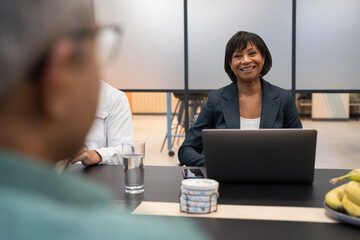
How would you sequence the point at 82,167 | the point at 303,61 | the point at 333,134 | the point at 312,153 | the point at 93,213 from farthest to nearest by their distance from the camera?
1. the point at 333,134
2. the point at 303,61
3. the point at 82,167
4. the point at 312,153
5. the point at 93,213

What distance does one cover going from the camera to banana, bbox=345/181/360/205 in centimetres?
114

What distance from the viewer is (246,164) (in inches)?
60.2

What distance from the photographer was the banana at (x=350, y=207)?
112 cm

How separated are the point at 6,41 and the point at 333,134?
26.5 feet

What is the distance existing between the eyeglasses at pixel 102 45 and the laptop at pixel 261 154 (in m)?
1.18

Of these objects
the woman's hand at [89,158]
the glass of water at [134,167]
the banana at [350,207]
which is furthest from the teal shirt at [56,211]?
the woman's hand at [89,158]

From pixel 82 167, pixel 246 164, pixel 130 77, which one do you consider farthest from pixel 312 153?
pixel 130 77

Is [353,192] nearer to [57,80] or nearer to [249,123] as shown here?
[57,80]

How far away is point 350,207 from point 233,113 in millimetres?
1238

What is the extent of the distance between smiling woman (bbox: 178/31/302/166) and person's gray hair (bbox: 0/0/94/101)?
2.02 m

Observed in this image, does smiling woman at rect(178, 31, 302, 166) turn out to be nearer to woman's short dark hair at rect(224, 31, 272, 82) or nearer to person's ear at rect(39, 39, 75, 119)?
woman's short dark hair at rect(224, 31, 272, 82)

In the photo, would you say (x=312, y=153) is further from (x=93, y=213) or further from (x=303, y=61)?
(x=303, y=61)

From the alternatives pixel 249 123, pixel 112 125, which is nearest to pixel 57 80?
pixel 112 125

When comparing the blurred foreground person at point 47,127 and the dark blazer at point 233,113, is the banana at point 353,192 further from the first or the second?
the dark blazer at point 233,113
